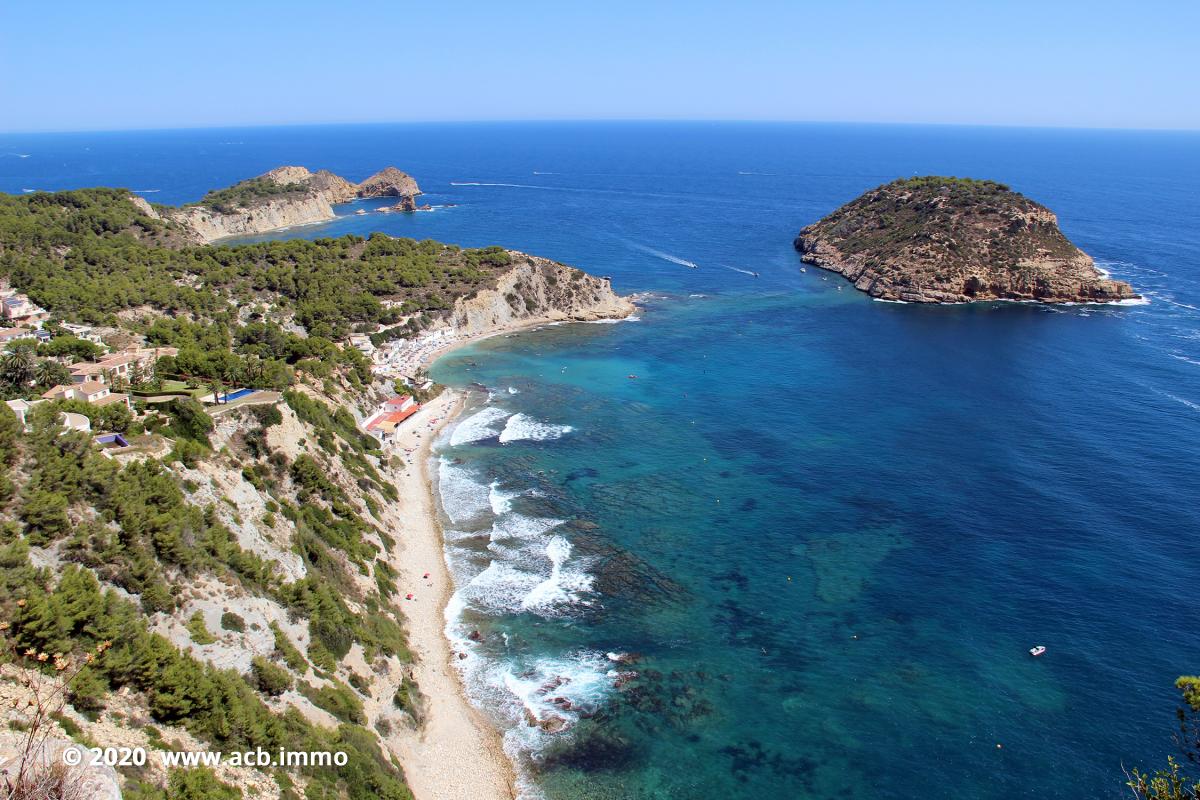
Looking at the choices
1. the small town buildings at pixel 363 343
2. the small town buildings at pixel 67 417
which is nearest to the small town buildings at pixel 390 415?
the small town buildings at pixel 363 343

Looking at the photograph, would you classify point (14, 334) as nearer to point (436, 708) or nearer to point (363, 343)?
point (363, 343)

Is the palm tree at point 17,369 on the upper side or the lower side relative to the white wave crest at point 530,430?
upper

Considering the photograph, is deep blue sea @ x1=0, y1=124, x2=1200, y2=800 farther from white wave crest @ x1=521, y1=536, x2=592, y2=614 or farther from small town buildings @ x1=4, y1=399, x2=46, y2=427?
small town buildings @ x1=4, y1=399, x2=46, y2=427

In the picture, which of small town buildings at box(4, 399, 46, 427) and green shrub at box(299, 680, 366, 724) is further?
small town buildings at box(4, 399, 46, 427)

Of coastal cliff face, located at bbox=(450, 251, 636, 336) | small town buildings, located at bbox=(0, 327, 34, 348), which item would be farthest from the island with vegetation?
coastal cliff face, located at bbox=(450, 251, 636, 336)

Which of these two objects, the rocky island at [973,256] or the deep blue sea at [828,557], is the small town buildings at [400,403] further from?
the rocky island at [973,256]

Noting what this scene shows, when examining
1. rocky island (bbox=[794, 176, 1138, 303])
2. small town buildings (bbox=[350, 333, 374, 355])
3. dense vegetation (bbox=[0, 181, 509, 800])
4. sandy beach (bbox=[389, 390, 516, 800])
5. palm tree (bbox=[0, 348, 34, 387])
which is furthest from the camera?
rocky island (bbox=[794, 176, 1138, 303])
